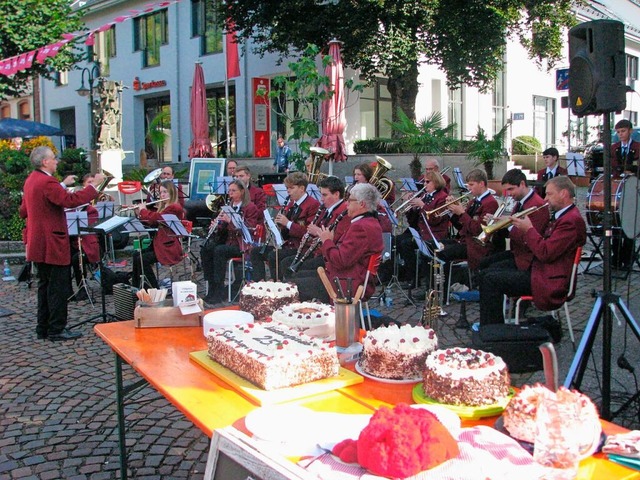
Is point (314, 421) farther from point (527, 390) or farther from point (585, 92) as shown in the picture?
point (585, 92)

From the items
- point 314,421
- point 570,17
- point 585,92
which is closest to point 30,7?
point 570,17

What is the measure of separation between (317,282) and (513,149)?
1814cm

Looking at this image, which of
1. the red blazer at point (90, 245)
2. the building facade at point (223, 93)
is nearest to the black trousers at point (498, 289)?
the red blazer at point (90, 245)

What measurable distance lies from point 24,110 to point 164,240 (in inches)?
1204

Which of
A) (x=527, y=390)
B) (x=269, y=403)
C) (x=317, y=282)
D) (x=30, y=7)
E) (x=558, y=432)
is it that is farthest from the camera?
(x=30, y=7)

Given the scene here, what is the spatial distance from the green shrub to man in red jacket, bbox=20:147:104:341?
18.2 metres

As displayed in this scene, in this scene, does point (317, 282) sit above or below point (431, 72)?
below

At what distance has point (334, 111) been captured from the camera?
12.6 meters

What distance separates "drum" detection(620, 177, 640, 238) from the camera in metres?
4.73

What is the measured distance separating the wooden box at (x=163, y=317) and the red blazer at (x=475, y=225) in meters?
3.82

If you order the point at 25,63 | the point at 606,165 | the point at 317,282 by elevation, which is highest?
the point at 25,63

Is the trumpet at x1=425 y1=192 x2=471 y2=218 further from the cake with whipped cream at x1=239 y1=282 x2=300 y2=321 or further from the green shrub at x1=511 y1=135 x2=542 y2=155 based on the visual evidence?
the green shrub at x1=511 y1=135 x2=542 y2=155

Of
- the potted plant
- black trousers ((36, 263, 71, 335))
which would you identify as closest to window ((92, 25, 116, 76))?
the potted plant

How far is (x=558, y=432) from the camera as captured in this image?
162cm
